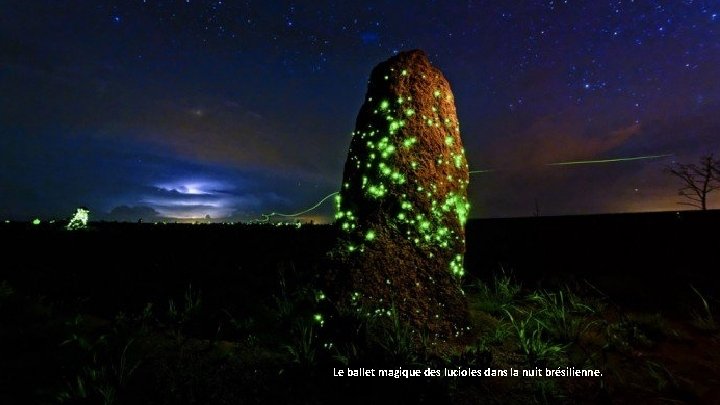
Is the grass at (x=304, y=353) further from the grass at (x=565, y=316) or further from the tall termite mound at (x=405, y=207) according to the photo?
the grass at (x=565, y=316)

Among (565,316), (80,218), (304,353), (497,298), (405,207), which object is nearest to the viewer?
(304,353)

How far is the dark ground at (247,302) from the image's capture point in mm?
3027

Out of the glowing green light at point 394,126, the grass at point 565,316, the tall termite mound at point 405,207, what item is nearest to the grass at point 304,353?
the tall termite mound at point 405,207

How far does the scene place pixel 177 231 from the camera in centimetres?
841

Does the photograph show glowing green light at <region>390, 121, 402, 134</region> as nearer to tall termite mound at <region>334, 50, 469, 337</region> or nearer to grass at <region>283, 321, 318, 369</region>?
tall termite mound at <region>334, 50, 469, 337</region>

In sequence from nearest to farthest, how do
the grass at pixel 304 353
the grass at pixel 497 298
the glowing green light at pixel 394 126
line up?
the grass at pixel 304 353
the glowing green light at pixel 394 126
the grass at pixel 497 298

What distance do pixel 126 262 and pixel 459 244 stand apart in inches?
266

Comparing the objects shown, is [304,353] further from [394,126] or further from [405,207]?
[394,126]

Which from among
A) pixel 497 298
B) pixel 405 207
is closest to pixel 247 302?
pixel 405 207

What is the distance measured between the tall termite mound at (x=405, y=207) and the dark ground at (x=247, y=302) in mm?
556

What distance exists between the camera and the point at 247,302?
17.7ft

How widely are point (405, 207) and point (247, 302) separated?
3070 millimetres

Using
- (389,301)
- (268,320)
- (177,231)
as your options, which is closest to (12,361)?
(268,320)

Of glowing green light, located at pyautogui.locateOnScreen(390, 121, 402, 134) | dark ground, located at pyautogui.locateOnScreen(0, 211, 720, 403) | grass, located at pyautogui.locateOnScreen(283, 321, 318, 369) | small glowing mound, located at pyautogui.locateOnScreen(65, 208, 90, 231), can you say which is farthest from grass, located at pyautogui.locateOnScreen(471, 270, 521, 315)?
small glowing mound, located at pyautogui.locateOnScreen(65, 208, 90, 231)
